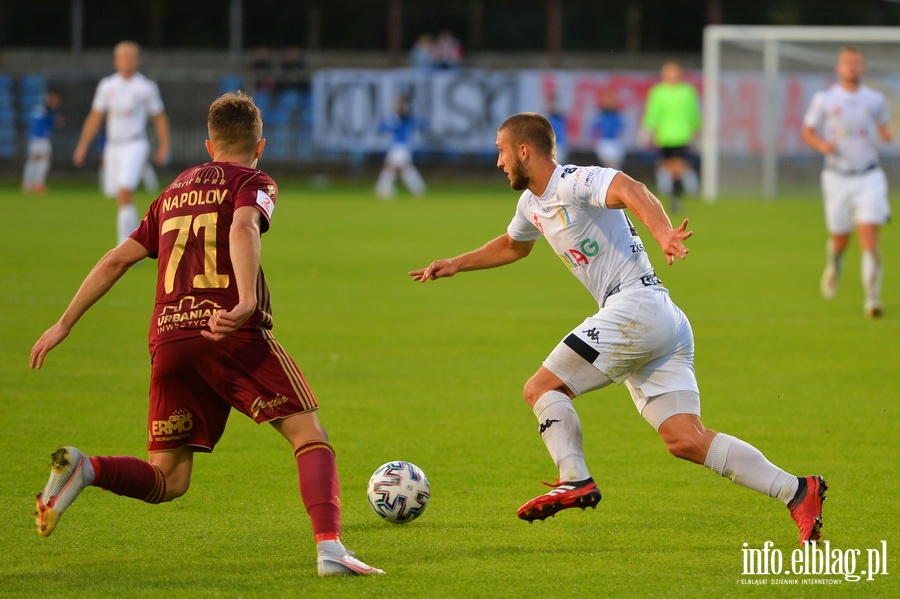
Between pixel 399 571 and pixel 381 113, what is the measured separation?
28.5m

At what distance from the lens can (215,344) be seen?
486 centimetres

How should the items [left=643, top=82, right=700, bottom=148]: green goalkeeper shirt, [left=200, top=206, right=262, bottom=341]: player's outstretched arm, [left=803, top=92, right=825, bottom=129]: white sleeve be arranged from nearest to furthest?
[left=200, top=206, right=262, bottom=341]: player's outstretched arm
[left=803, top=92, right=825, bottom=129]: white sleeve
[left=643, top=82, right=700, bottom=148]: green goalkeeper shirt

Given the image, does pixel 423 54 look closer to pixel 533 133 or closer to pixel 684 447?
pixel 533 133

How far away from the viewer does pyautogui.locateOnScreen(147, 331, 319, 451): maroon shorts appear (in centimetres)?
486

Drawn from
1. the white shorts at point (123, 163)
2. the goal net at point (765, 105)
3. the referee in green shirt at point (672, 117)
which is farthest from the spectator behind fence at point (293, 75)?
the white shorts at point (123, 163)

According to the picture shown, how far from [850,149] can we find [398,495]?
8.91 m

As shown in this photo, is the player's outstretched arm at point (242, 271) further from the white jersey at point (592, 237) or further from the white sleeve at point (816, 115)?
the white sleeve at point (816, 115)

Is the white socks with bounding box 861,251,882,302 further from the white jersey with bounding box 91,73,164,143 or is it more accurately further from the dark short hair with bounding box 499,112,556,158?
the white jersey with bounding box 91,73,164,143

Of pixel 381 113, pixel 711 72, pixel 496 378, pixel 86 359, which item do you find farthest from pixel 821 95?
pixel 381 113

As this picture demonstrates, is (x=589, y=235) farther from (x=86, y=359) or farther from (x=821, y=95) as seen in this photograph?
(x=821, y=95)

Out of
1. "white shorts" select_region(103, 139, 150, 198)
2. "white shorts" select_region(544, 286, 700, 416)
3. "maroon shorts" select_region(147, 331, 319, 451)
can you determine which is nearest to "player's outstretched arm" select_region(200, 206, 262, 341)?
"maroon shorts" select_region(147, 331, 319, 451)

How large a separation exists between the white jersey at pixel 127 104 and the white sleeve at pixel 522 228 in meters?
11.3

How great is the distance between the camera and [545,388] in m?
5.49

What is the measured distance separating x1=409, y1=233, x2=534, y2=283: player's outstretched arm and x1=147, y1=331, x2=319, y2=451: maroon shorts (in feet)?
3.97
